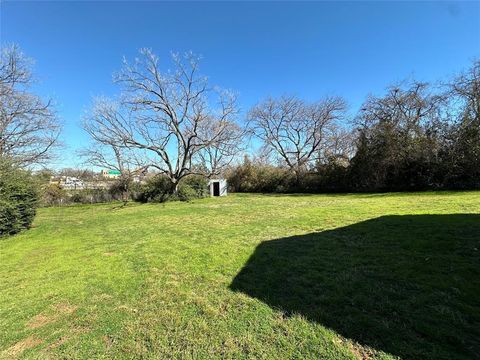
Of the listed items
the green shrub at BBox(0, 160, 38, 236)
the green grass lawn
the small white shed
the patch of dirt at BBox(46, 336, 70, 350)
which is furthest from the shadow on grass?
the small white shed

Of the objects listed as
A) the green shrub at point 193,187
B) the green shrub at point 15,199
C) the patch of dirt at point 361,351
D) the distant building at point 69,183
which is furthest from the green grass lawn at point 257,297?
the distant building at point 69,183

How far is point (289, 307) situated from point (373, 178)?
16.6 m

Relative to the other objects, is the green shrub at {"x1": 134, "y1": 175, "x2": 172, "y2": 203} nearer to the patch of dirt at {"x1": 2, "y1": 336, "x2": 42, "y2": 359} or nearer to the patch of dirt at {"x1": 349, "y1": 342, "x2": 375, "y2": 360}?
the patch of dirt at {"x1": 2, "y1": 336, "x2": 42, "y2": 359}

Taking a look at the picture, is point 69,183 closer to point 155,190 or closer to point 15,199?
point 155,190

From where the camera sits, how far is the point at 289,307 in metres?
2.80

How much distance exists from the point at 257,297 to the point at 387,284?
1.53 meters

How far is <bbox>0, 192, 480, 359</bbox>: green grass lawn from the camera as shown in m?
2.24

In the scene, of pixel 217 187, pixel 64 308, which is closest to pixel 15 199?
pixel 64 308

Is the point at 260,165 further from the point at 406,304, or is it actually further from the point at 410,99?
the point at 406,304

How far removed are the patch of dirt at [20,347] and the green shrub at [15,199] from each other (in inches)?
273

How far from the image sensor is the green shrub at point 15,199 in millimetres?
7871

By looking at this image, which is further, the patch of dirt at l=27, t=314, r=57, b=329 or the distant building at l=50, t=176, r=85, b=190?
the distant building at l=50, t=176, r=85, b=190

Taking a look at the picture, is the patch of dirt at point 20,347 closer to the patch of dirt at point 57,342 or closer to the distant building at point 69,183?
the patch of dirt at point 57,342

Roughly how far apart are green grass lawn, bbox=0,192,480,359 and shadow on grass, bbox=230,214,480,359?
0.5 inches
